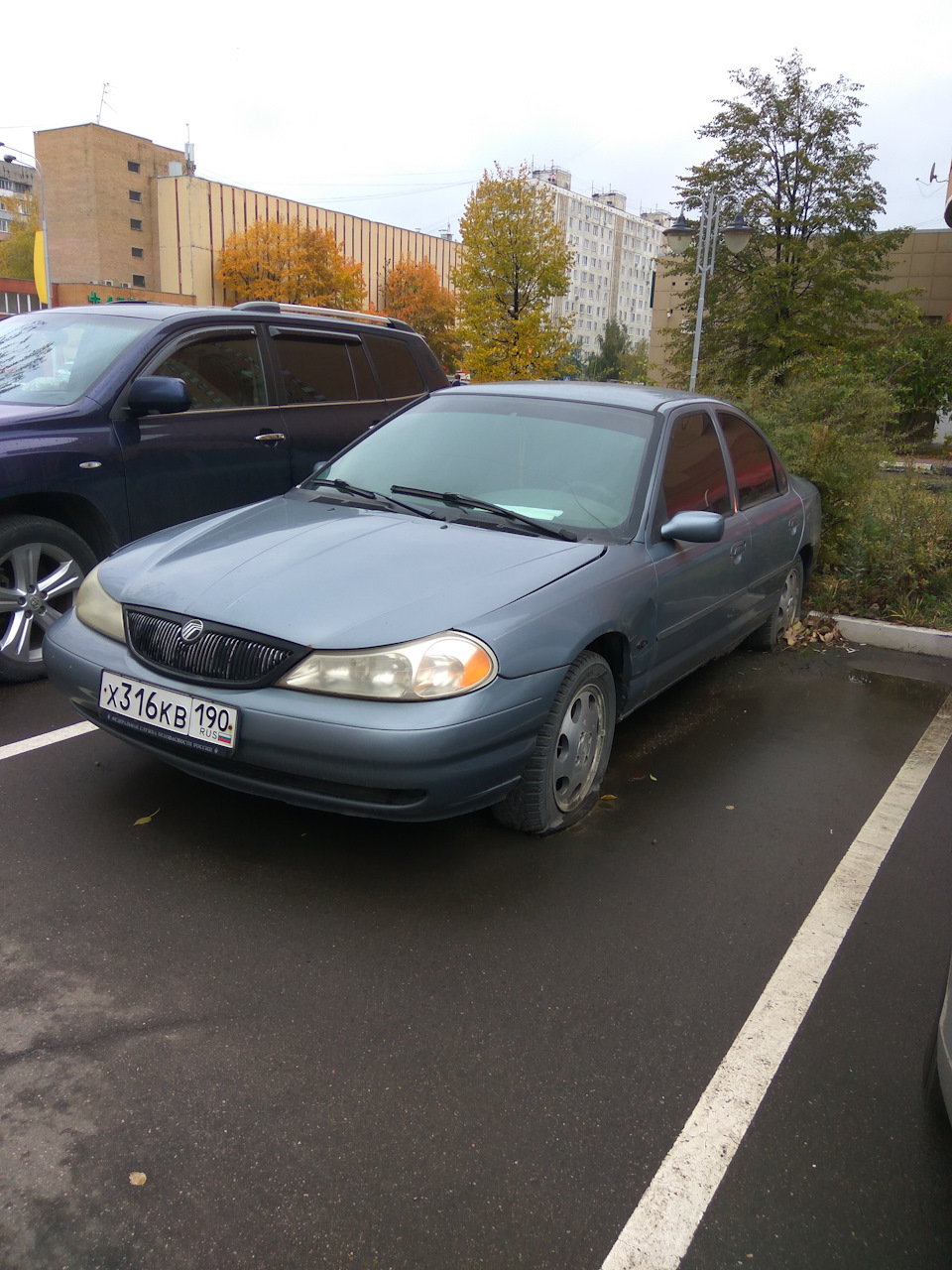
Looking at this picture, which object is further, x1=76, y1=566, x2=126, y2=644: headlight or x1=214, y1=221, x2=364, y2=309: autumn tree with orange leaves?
x1=214, y1=221, x2=364, y2=309: autumn tree with orange leaves

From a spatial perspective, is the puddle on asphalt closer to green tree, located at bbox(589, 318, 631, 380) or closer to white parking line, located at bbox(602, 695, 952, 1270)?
white parking line, located at bbox(602, 695, 952, 1270)

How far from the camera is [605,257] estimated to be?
14388 centimetres

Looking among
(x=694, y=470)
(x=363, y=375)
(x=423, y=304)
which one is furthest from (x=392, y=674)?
(x=423, y=304)

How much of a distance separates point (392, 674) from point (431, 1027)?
95 centimetres

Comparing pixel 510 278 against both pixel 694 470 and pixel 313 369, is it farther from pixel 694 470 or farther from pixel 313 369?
pixel 694 470

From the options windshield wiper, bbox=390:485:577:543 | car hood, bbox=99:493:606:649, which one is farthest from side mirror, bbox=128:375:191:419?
windshield wiper, bbox=390:485:577:543

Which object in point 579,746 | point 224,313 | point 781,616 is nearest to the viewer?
point 579,746

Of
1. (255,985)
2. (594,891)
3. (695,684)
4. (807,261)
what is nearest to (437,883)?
(594,891)

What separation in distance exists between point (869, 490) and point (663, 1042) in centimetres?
613

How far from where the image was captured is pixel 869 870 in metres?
3.39

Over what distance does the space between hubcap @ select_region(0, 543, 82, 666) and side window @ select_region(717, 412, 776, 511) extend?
11.0 feet

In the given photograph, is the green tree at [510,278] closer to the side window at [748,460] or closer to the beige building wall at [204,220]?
the side window at [748,460]

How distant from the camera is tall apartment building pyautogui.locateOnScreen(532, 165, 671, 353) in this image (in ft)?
446

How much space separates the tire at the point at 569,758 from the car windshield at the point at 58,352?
10.3ft
